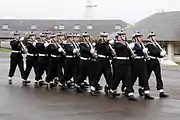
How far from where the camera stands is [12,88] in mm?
15852

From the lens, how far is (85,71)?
14695 mm

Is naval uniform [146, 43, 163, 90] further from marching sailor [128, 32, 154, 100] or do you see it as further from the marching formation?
marching sailor [128, 32, 154, 100]

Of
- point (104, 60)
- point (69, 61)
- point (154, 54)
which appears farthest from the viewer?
point (69, 61)

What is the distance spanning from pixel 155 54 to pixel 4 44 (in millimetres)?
59421

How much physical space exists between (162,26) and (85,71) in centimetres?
3512

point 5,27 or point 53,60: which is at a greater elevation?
point 5,27

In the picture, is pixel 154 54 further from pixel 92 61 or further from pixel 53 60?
pixel 53 60

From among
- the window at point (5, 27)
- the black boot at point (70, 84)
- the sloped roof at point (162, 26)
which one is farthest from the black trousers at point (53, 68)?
the window at point (5, 27)

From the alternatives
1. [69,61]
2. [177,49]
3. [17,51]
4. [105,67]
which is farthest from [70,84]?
[177,49]

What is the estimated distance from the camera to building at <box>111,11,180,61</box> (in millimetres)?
45469

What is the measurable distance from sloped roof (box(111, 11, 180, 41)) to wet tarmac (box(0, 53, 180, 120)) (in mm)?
31716
